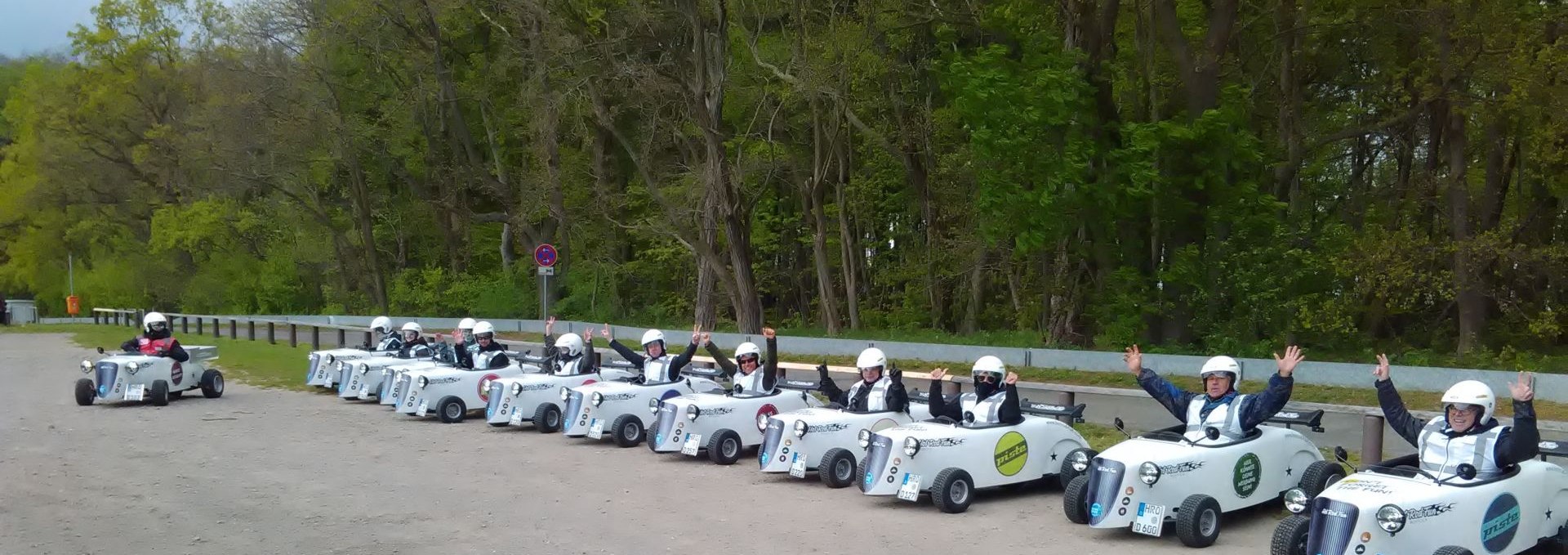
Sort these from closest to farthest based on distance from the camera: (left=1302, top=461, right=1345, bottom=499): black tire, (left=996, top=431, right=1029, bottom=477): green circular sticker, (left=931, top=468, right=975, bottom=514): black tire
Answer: (left=1302, top=461, right=1345, bottom=499): black tire → (left=931, top=468, right=975, bottom=514): black tire → (left=996, top=431, right=1029, bottom=477): green circular sticker

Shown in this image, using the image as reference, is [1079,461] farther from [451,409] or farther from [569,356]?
[451,409]

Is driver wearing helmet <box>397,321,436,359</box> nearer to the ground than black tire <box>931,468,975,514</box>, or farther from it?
farther from it

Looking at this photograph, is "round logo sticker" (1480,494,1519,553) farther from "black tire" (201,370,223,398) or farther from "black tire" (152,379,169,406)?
"black tire" (201,370,223,398)

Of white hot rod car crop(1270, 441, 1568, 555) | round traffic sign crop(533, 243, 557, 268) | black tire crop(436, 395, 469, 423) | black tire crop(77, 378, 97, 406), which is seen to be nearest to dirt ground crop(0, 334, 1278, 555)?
black tire crop(436, 395, 469, 423)

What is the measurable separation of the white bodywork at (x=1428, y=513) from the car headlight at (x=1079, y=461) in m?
2.71

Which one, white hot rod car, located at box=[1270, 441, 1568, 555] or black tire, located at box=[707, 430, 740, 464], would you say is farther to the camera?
black tire, located at box=[707, 430, 740, 464]

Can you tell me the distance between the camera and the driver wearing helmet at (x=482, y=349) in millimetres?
18984

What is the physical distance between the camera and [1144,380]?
10500 mm

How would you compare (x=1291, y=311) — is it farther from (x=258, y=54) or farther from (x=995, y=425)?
(x=258, y=54)

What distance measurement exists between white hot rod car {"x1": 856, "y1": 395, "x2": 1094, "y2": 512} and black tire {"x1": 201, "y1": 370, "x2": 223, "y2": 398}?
14.3 meters

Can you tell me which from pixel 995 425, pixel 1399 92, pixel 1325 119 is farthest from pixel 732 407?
pixel 1325 119

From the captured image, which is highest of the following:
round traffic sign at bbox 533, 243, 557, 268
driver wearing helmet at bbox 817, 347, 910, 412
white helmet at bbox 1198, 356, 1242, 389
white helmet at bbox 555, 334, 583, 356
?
round traffic sign at bbox 533, 243, 557, 268

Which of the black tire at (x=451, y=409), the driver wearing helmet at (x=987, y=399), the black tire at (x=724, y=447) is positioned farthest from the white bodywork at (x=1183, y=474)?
the black tire at (x=451, y=409)

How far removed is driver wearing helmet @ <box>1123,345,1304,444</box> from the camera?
9945 mm
